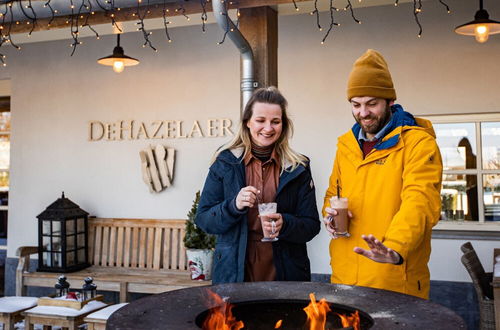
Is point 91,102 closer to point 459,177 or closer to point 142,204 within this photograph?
point 142,204

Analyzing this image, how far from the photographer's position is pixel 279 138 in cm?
298

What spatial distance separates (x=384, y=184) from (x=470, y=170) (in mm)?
3509

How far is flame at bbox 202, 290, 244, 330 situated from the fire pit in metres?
0.02

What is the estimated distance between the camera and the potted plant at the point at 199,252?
575cm

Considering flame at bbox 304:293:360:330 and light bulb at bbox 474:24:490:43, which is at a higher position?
light bulb at bbox 474:24:490:43

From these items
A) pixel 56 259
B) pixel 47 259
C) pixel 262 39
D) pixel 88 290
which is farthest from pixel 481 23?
pixel 47 259

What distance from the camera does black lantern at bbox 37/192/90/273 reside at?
6.29m

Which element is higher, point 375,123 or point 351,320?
point 375,123

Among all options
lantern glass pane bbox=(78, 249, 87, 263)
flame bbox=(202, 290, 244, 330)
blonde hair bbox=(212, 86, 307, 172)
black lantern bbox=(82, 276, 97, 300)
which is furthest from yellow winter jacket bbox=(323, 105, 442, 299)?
lantern glass pane bbox=(78, 249, 87, 263)

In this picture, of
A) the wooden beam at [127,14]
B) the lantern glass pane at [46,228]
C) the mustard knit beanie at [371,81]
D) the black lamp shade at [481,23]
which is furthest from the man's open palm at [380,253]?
the lantern glass pane at [46,228]

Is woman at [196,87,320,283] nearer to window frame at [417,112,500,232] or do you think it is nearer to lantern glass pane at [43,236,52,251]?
window frame at [417,112,500,232]

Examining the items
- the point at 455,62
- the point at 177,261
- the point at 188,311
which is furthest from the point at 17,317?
the point at 455,62

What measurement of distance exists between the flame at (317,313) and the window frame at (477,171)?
3905 mm

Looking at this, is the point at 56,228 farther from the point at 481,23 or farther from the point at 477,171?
the point at 481,23
